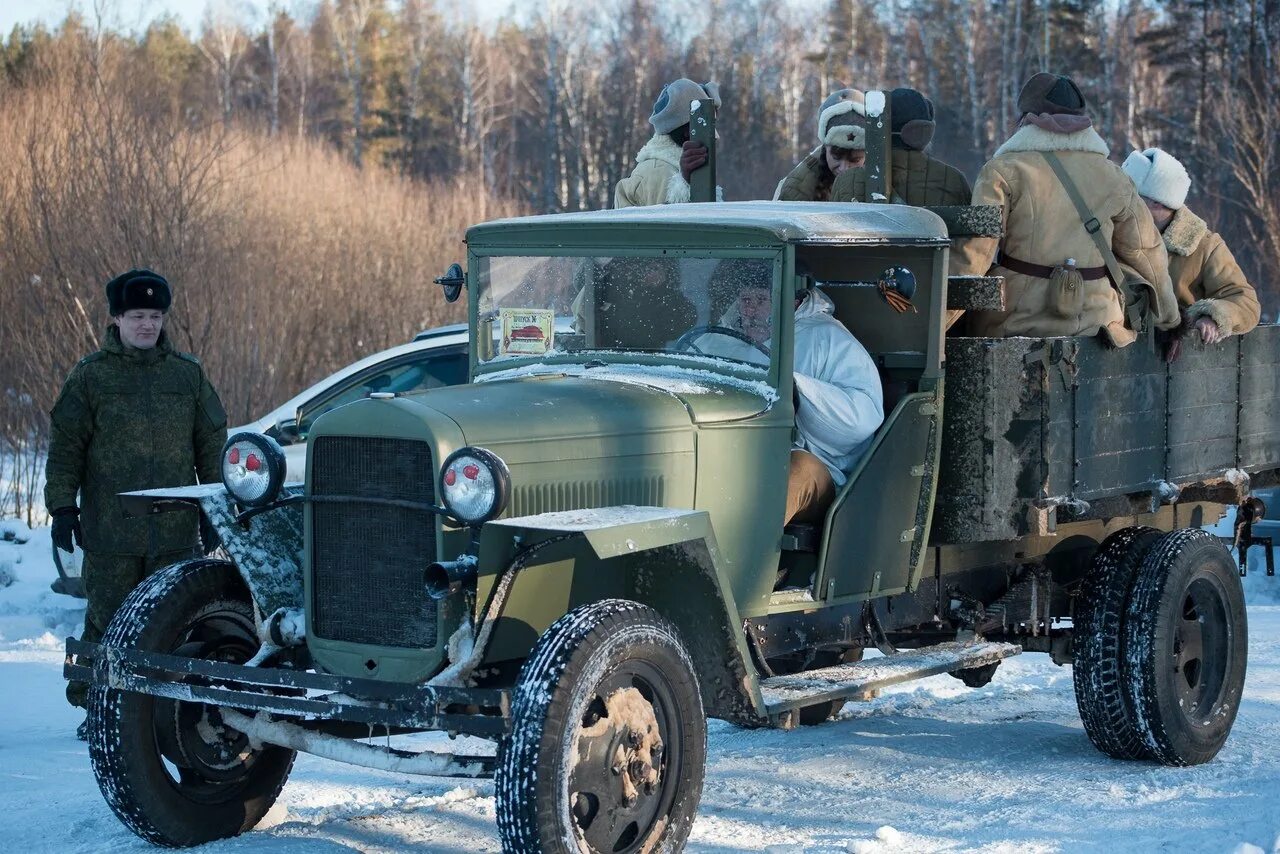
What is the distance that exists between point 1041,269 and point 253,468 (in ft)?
10.0

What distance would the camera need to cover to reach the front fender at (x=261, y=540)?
5141 millimetres

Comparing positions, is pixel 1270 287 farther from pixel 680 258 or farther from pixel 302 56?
pixel 302 56

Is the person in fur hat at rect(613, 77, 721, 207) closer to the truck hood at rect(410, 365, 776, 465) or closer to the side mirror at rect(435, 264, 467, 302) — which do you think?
the side mirror at rect(435, 264, 467, 302)

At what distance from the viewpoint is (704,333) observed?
554 centimetres

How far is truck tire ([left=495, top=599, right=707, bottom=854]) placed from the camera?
4215 mm

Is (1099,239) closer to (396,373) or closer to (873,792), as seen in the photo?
(873,792)

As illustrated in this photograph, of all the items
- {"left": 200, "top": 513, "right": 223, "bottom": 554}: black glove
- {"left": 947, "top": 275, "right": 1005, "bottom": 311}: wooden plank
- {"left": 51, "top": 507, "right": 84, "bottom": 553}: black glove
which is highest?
{"left": 947, "top": 275, "right": 1005, "bottom": 311}: wooden plank

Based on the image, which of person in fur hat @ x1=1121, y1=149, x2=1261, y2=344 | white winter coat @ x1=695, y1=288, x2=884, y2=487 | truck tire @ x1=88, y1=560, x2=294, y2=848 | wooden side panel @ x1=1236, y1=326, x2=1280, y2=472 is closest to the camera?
truck tire @ x1=88, y1=560, x2=294, y2=848

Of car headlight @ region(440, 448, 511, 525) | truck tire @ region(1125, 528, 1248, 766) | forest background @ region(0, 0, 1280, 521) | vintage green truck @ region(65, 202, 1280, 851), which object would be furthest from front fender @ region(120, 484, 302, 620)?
forest background @ region(0, 0, 1280, 521)

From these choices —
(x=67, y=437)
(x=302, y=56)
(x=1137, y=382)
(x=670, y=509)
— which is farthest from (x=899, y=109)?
(x=302, y=56)

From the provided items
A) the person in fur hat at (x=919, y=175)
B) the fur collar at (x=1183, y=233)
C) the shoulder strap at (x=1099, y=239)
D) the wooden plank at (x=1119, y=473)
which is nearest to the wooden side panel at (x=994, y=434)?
the wooden plank at (x=1119, y=473)

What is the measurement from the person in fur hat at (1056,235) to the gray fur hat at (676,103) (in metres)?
1.94

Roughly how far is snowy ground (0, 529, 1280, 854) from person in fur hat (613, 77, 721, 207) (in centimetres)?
255

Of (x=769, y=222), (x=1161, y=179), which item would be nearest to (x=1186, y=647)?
(x=1161, y=179)
